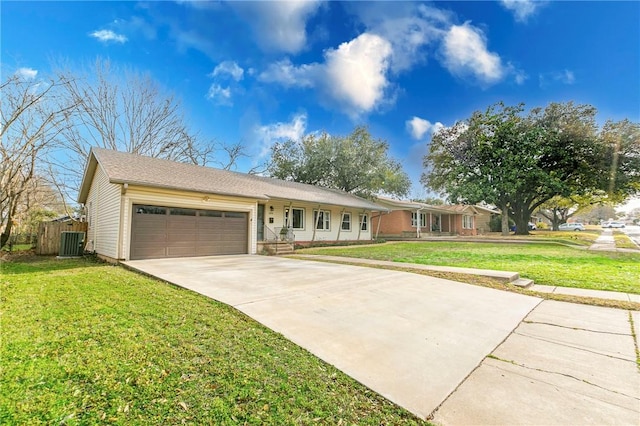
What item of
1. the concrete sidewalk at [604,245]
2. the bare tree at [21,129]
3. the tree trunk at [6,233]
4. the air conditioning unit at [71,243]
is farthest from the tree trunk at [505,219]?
the tree trunk at [6,233]

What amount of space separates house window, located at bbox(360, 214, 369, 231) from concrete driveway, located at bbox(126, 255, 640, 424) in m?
14.2

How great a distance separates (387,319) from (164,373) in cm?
281

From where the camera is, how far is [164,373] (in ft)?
8.41

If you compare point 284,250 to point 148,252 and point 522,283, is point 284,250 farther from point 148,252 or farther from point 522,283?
point 522,283

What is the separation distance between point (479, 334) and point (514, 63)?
1675 cm

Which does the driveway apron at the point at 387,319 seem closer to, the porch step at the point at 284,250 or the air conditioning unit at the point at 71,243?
the porch step at the point at 284,250

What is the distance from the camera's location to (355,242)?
65.5 ft

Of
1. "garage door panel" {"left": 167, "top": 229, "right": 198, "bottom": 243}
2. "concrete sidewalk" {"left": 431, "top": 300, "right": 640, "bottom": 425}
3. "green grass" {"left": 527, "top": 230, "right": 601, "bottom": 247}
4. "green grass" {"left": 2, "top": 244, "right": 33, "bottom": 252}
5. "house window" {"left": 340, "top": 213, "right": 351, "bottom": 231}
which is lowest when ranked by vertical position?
"concrete sidewalk" {"left": 431, "top": 300, "right": 640, "bottom": 425}

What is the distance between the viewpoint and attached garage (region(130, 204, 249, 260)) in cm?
999

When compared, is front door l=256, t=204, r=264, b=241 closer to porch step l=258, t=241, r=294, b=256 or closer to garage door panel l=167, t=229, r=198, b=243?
porch step l=258, t=241, r=294, b=256

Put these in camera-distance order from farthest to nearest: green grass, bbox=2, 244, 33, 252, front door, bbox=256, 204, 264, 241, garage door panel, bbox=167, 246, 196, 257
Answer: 1. front door, bbox=256, 204, 264, 241
2. green grass, bbox=2, 244, 33, 252
3. garage door panel, bbox=167, 246, 196, 257

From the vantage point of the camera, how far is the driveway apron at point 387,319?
272cm

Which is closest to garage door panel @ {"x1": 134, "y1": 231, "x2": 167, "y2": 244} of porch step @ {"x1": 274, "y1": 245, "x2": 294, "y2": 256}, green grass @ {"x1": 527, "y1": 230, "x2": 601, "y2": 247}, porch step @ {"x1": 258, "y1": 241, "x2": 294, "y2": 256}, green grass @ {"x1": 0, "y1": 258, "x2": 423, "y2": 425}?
porch step @ {"x1": 258, "y1": 241, "x2": 294, "y2": 256}

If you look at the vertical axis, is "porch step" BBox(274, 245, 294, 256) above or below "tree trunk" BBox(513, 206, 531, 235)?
below
